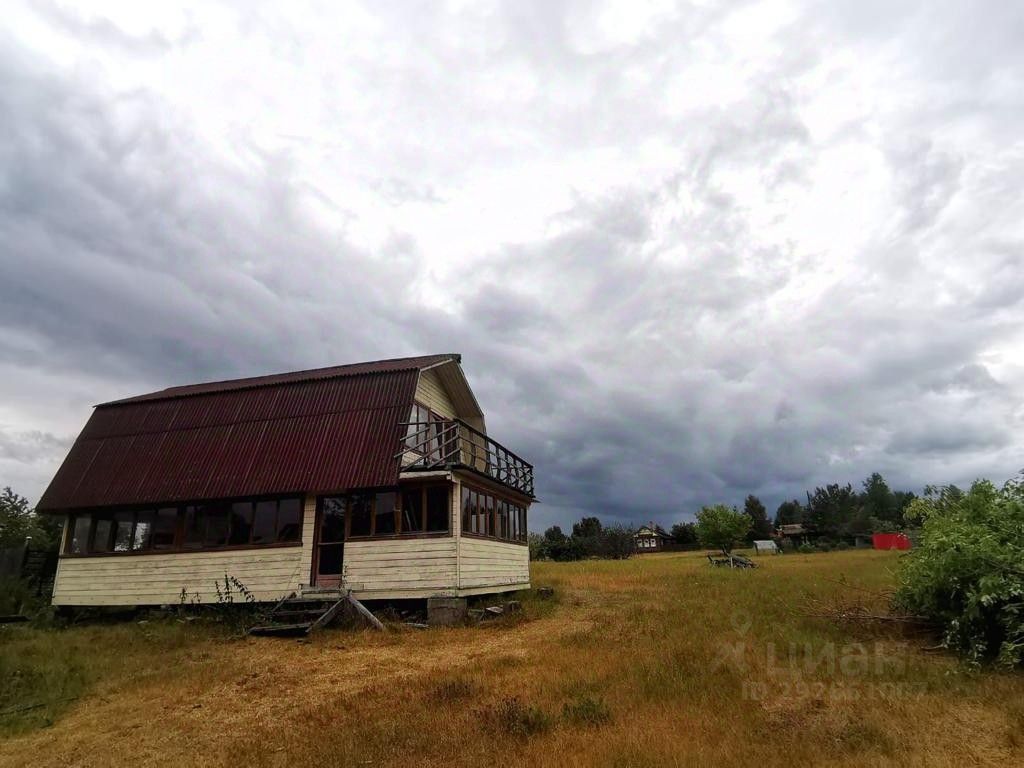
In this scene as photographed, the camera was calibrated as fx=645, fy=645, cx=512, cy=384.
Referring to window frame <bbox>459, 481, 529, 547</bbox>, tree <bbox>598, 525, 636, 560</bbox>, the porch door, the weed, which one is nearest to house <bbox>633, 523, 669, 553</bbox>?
tree <bbox>598, 525, 636, 560</bbox>

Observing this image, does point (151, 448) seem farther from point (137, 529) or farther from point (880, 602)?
point (880, 602)

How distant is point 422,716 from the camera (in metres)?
8.95

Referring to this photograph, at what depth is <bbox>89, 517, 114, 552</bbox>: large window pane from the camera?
2144cm

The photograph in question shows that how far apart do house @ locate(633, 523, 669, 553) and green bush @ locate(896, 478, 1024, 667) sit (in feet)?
299

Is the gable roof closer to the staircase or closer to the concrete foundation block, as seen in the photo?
the staircase

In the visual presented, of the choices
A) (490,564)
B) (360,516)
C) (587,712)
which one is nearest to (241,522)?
(360,516)

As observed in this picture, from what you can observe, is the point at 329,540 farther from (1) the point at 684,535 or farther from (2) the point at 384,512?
(1) the point at 684,535

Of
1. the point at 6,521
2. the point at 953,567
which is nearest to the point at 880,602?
the point at 953,567

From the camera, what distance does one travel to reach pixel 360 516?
18797 mm

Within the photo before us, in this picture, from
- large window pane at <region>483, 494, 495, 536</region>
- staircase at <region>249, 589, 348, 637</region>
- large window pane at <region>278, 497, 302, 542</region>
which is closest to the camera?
staircase at <region>249, 589, 348, 637</region>

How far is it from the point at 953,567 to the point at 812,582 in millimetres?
13332

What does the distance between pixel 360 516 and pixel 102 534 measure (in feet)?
32.4

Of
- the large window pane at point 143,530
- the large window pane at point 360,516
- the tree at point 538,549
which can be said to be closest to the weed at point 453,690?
the large window pane at point 360,516

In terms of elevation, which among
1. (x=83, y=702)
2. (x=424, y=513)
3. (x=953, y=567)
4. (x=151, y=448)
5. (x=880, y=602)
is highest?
(x=151, y=448)
